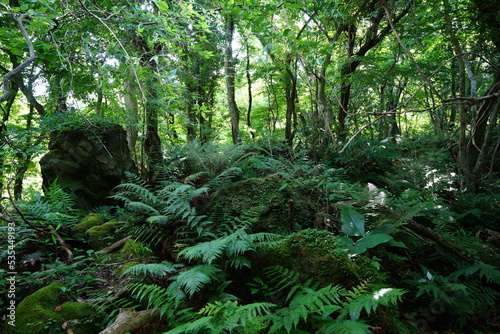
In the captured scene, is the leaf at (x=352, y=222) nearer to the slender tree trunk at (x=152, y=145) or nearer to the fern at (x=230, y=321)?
the fern at (x=230, y=321)

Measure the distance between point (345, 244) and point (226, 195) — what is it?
5.85 ft

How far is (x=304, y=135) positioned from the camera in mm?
6781

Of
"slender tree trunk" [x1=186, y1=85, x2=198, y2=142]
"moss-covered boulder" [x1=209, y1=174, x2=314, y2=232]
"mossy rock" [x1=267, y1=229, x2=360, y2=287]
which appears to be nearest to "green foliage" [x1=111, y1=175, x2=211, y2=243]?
"moss-covered boulder" [x1=209, y1=174, x2=314, y2=232]

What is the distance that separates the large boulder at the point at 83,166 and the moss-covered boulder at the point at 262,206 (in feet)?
8.13

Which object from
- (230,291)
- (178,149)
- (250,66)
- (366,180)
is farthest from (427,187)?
(250,66)

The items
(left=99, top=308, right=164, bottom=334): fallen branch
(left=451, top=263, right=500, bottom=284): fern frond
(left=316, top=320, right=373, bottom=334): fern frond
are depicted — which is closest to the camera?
(left=316, top=320, right=373, bottom=334): fern frond

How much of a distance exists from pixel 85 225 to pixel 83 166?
1.48 m

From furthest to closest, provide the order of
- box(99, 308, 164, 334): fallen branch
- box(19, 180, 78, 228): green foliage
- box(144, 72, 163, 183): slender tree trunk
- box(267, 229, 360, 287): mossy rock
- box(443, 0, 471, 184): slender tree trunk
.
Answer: box(144, 72, 163, 183): slender tree trunk, box(443, 0, 471, 184): slender tree trunk, box(19, 180, 78, 228): green foliage, box(267, 229, 360, 287): mossy rock, box(99, 308, 164, 334): fallen branch

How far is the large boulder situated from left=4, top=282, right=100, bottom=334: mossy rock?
106 inches

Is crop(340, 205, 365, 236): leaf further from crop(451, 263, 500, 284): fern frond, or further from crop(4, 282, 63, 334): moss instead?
crop(4, 282, 63, 334): moss

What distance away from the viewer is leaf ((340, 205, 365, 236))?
230 cm

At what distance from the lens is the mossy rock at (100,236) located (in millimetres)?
3248

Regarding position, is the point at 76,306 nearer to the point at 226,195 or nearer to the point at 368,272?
the point at 226,195

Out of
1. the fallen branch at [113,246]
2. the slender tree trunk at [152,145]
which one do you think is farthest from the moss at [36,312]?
the slender tree trunk at [152,145]
